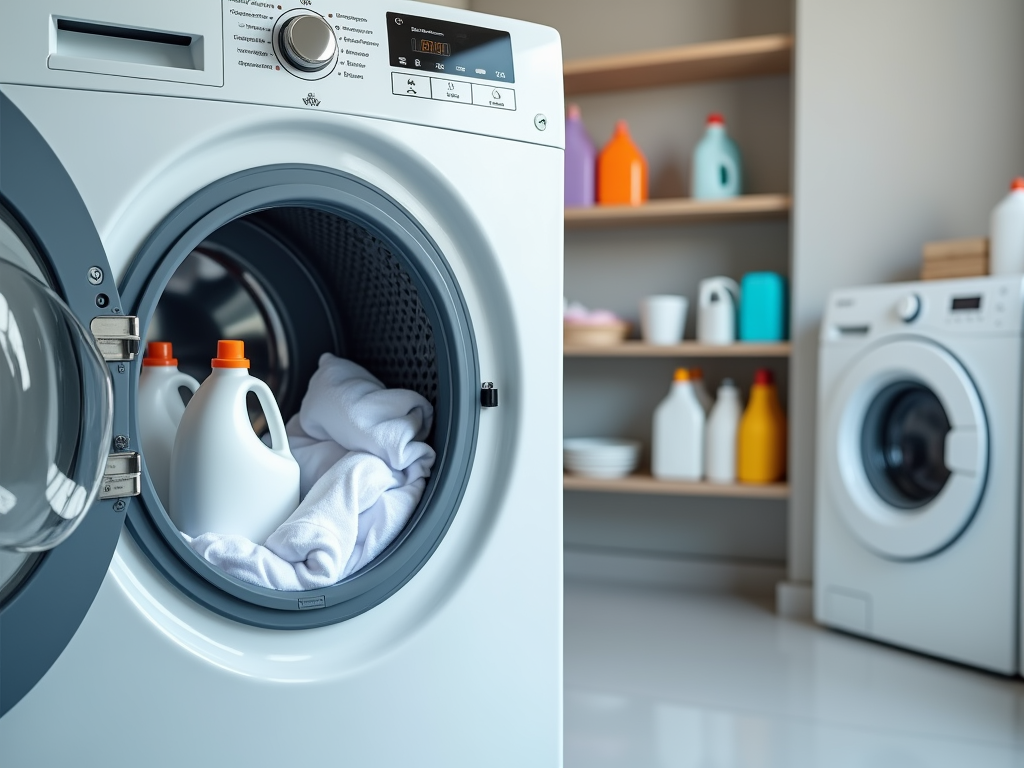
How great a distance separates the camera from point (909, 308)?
6.66ft

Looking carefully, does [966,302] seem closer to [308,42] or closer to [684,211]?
[684,211]

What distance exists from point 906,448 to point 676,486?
2.12 ft

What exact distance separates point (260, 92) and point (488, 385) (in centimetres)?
42

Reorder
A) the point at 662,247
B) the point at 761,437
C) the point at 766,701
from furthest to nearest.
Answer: the point at 662,247 < the point at 761,437 < the point at 766,701

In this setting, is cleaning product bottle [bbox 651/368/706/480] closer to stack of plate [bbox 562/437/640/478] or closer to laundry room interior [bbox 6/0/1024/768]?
stack of plate [bbox 562/437/640/478]

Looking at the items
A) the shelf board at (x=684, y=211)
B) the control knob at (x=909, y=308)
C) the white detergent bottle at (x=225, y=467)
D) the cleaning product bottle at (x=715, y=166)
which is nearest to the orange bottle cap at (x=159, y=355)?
the white detergent bottle at (x=225, y=467)

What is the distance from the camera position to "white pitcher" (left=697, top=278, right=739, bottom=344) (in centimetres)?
249

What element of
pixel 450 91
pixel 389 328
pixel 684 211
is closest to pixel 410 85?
pixel 450 91

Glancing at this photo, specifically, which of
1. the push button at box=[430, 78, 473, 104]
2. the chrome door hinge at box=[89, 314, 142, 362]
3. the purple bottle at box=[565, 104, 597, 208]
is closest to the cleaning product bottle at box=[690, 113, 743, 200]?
the purple bottle at box=[565, 104, 597, 208]

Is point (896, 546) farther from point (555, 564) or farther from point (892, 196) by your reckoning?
point (555, 564)

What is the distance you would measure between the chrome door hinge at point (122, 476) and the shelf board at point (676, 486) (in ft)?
5.77

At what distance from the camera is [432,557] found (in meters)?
0.99

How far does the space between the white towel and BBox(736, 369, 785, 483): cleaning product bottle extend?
1.54m

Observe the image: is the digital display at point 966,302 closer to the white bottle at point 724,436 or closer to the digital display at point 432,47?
the white bottle at point 724,436
